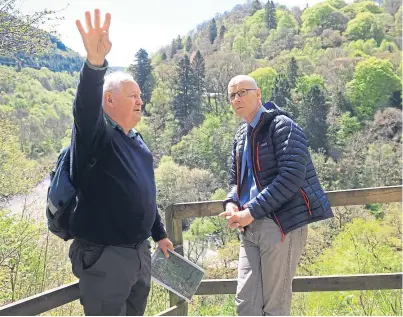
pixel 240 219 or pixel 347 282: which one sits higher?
pixel 240 219

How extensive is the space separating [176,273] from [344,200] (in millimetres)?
1056

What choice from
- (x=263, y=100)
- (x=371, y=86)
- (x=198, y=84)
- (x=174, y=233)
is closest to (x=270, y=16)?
(x=198, y=84)

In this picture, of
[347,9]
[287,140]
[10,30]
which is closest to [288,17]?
[347,9]

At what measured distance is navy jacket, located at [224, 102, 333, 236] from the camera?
1994 mm

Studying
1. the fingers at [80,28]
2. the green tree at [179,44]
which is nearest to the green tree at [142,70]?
the green tree at [179,44]

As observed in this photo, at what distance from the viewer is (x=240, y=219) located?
2062 millimetres

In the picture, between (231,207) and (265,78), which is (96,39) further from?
(265,78)

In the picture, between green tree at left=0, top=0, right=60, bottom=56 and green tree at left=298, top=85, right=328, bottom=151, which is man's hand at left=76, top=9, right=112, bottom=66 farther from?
green tree at left=298, top=85, right=328, bottom=151

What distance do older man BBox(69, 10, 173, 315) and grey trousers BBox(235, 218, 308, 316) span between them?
0.53 meters

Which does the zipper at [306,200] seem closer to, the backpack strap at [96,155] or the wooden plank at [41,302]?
the backpack strap at [96,155]

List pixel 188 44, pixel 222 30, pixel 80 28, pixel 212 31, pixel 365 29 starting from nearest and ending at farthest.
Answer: pixel 80 28 < pixel 365 29 < pixel 188 44 < pixel 222 30 < pixel 212 31

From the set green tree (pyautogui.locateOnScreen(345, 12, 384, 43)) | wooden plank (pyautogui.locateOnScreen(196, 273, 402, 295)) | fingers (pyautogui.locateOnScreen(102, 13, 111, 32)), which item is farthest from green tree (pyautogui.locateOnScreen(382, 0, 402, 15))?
fingers (pyautogui.locateOnScreen(102, 13, 111, 32))

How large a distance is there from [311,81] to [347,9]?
40.6 metres

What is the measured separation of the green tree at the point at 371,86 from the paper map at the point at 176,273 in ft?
187
